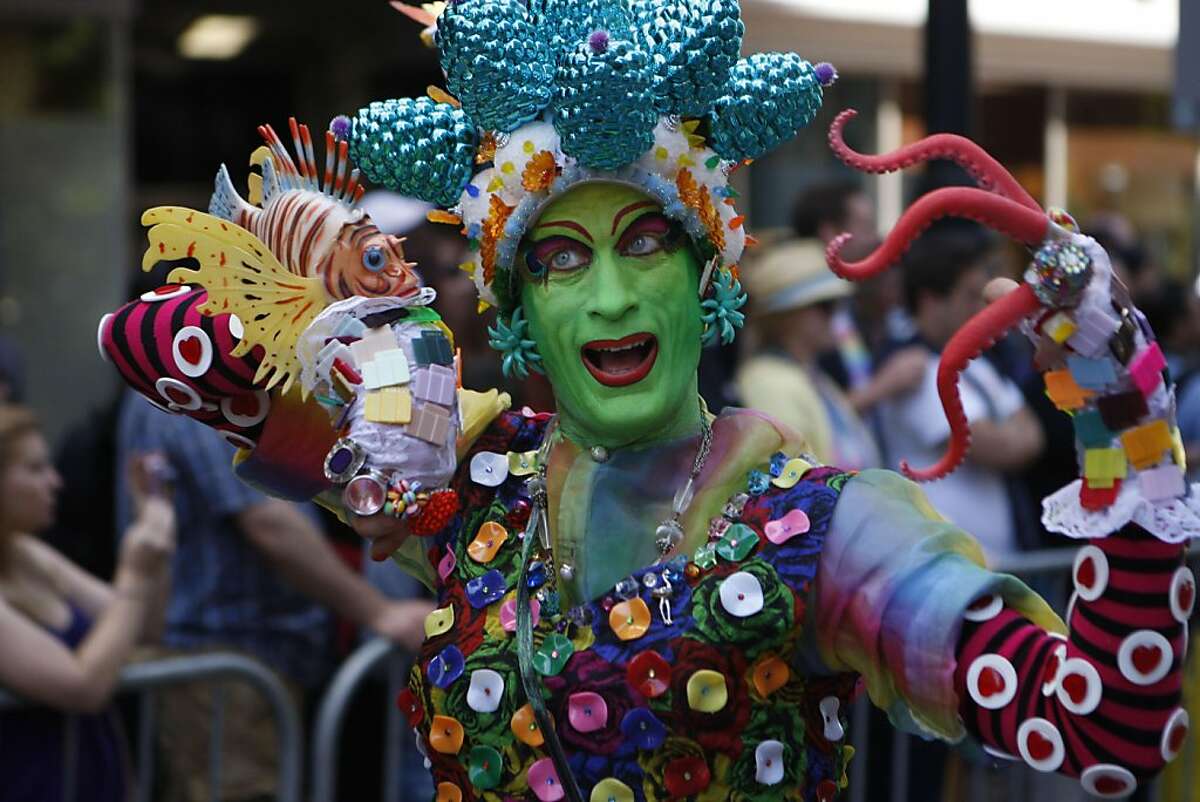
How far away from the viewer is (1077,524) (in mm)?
1988

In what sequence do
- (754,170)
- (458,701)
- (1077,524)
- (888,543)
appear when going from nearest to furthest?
1. (1077,524)
2. (888,543)
3. (458,701)
4. (754,170)

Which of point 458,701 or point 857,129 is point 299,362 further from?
point 857,129

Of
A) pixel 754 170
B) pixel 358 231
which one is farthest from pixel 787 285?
pixel 754 170

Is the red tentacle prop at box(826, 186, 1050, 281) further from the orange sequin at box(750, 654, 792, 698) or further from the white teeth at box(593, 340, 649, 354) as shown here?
the orange sequin at box(750, 654, 792, 698)

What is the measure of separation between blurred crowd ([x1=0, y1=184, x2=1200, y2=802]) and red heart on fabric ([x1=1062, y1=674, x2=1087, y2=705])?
2.30 meters

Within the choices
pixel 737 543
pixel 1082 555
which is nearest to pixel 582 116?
pixel 737 543

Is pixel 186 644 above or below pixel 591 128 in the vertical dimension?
below

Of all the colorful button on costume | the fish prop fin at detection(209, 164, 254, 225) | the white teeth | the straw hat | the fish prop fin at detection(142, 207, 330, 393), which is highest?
the fish prop fin at detection(209, 164, 254, 225)

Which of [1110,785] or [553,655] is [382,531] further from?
[1110,785]

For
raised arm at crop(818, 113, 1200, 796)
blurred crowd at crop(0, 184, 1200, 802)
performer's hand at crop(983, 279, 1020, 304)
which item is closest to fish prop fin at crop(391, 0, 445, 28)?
raised arm at crop(818, 113, 1200, 796)

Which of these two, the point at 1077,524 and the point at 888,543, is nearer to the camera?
the point at 1077,524

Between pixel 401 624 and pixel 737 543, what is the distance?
6.82 feet

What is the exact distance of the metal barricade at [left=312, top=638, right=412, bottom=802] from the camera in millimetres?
4176

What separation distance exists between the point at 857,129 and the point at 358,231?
8382 millimetres
